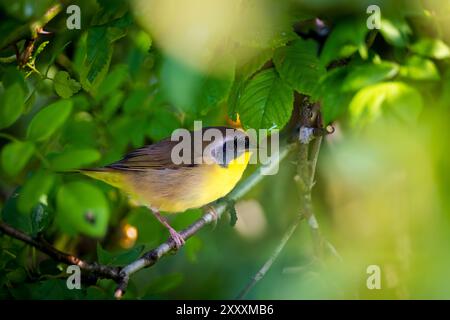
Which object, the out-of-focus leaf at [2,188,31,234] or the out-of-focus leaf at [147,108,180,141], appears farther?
the out-of-focus leaf at [147,108,180,141]

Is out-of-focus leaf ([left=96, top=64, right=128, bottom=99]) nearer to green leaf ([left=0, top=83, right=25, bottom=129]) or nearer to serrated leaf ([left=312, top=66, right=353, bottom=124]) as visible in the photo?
green leaf ([left=0, top=83, right=25, bottom=129])

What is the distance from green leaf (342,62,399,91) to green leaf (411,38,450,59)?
0.20 feet

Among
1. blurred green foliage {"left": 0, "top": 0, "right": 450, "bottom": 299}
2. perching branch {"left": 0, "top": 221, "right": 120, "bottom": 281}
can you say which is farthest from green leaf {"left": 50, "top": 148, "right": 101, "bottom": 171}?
perching branch {"left": 0, "top": 221, "right": 120, "bottom": 281}

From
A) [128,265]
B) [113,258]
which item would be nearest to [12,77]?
[128,265]

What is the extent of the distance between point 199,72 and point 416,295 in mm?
907

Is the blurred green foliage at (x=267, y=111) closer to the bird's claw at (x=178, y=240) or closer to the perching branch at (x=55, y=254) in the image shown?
the perching branch at (x=55, y=254)

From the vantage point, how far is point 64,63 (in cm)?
255

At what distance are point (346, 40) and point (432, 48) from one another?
0.64ft

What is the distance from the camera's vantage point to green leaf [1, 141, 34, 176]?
133cm

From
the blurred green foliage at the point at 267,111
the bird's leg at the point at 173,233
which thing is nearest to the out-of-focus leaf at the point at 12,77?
the blurred green foliage at the point at 267,111

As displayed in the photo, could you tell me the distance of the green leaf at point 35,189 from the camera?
1.33 meters

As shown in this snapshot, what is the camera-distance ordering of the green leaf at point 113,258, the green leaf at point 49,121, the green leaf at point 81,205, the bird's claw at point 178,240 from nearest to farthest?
the green leaf at point 81,205 < the green leaf at point 49,121 < the green leaf at point 113,258 < the bird's claw at point 178,240
